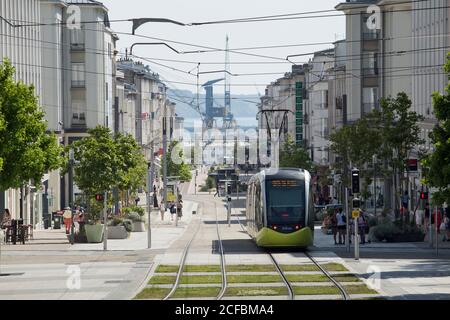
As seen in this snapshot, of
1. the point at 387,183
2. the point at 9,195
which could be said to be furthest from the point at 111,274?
the point at 387,183

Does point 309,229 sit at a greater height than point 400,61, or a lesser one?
lesser

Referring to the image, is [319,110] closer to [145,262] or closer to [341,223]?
[341,223]

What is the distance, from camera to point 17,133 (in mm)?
40438

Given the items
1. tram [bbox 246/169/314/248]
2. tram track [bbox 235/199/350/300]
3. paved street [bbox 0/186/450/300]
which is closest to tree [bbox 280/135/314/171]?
paved street [bbox 0/186/450/300]

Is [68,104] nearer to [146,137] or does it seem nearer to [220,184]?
[220,184]

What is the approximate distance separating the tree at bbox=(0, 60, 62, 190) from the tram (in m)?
10.1

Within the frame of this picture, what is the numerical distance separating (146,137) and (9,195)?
11599 centimetres

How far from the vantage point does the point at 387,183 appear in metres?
98.2

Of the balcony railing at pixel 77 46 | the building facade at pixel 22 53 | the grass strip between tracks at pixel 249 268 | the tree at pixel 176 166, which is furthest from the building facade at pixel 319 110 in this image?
the grass strip between tracks at pixel 249 268

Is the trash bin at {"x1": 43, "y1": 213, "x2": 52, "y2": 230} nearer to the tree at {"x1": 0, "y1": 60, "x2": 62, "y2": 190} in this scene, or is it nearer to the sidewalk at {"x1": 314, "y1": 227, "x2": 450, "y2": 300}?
the sidewalk at {"x1": 314, "y1": 227, "x2": 450, "y2": 300}

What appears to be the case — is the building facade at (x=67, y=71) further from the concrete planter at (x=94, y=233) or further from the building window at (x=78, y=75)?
the concrete planter at (x=94, y=233)

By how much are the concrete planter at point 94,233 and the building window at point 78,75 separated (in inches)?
1990

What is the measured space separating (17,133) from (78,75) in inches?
2710

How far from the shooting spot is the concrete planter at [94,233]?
58781 mm
